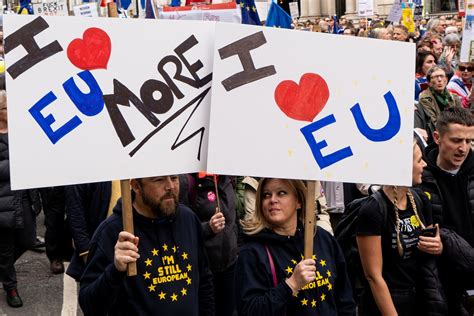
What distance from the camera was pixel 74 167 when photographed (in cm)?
346

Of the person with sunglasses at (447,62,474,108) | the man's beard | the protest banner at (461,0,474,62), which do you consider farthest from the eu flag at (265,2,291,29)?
the man's beard

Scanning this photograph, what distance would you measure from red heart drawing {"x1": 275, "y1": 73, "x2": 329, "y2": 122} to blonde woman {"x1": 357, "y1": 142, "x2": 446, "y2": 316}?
95 cm

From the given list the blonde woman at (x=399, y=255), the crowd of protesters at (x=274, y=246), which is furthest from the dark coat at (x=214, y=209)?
the blonde woman at (x=399, y=255)

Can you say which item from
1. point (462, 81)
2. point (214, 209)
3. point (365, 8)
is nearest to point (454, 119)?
point (214, 209)

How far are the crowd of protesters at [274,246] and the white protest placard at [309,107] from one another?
0.33 meters

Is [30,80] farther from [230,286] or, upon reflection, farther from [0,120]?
[0,120]

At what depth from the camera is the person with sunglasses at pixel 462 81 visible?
31.6ft

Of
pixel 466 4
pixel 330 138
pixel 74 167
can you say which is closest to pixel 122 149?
pixel 74 167

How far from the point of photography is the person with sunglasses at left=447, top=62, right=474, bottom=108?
31.6 ft

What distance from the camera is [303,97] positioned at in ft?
12.1

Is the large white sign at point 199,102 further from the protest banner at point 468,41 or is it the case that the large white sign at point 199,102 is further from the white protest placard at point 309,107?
→ the protest banner at point 468,41

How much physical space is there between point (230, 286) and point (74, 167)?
8.08ft

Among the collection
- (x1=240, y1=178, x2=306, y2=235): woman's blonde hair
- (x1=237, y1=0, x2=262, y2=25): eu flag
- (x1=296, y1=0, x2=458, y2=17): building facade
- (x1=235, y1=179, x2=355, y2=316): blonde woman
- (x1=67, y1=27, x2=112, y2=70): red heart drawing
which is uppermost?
(x1=67, y1=27, x2=112, y2=70): red heart drawing

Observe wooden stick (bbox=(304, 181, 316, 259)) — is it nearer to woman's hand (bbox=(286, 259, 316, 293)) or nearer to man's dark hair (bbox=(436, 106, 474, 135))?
woman's hand (bbox=(286, 259, 316, 293))
